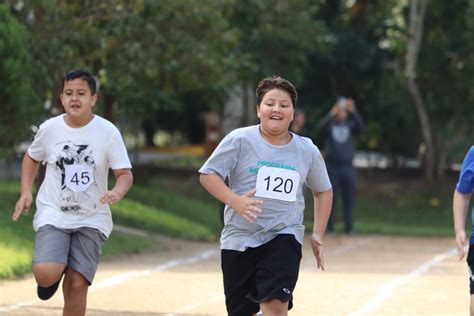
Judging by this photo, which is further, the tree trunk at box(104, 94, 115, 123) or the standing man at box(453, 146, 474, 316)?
the tree trunk at box(104, 94, 115, 123)

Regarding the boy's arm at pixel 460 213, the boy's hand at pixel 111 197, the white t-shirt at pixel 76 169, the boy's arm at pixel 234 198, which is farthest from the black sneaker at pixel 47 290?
the boy's arm at pixel 460 213

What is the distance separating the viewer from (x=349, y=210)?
20.2 meters

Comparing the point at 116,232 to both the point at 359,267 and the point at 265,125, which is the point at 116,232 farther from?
the point at 265,125

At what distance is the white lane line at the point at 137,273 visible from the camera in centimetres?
1072

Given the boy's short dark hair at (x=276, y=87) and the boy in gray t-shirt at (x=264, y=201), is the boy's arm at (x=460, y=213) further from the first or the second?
the boy's short dark hair at (x=276, y=87)

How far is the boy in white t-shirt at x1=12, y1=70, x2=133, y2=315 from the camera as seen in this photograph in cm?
842

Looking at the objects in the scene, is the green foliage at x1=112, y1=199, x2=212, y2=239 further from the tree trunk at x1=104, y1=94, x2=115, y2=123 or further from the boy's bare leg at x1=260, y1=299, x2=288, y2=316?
the boy's bare leg at x1=260, y1=299, x2=288, y2=316

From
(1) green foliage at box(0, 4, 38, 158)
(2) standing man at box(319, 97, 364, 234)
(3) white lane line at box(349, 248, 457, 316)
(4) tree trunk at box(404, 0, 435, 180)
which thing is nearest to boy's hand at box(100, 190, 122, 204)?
(3) white lane line at box(349, 248, 457, 316)

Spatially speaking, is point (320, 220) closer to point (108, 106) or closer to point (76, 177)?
point (76, 177)

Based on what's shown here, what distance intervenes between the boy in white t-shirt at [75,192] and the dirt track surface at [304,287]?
6.11ft

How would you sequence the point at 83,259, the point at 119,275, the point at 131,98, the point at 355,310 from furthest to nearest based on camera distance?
the point at 131,98 < the point at 119,275 < the point at 355,310 < the point at 83,259

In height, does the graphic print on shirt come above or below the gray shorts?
above

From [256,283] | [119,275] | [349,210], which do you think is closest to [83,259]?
[256,283]

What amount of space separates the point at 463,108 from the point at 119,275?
16320mm
